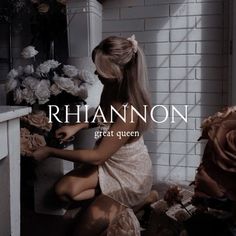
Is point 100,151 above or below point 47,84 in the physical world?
below

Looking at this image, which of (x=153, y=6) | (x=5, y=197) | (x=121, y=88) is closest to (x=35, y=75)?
(x=121, y=88)

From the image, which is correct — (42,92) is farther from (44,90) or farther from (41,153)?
(41,153)

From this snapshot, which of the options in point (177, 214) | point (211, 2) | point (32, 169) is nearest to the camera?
point (177, 214)

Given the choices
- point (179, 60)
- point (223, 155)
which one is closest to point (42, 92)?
point (179, 60)

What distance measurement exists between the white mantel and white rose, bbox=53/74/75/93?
0.66 m

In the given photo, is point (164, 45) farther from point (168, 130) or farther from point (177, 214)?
point (177, 214)

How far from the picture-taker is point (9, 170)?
0.71 meters

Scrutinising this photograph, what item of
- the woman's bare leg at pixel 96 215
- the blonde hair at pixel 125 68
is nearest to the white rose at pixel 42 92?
the blonde hair at pixel 125 68

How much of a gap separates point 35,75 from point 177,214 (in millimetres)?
1058

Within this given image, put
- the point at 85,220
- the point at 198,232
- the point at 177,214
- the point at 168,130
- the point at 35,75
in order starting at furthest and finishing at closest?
1. the point at 168,130
2. the point at 35,75
3. the point at 85,220
4. the point at 177,214
5. the point at 198,232

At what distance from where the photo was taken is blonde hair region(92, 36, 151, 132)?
116cm

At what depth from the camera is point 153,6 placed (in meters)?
1.98

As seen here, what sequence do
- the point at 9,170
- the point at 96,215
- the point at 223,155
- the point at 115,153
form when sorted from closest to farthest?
1. the point at 223,155
2. the point at 9,170
3. the point at 96,215
4. the point at 115,153

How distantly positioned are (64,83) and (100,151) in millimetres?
401
